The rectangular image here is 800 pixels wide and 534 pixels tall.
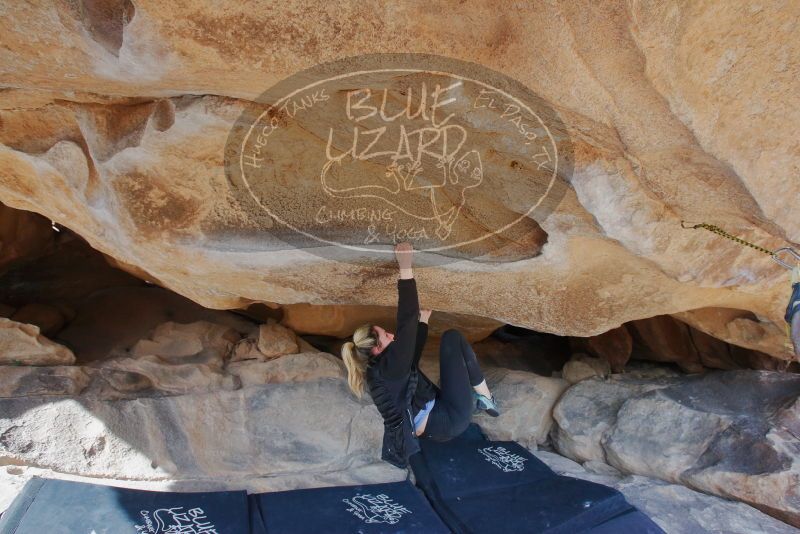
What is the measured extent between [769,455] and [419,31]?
6.99 ft

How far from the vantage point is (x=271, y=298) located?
2.43 m

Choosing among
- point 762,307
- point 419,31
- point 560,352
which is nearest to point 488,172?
point 419,31

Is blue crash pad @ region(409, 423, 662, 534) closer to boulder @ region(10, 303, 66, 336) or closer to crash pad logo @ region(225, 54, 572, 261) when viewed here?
crash pad logo @ region(225, 54, 572, 261)

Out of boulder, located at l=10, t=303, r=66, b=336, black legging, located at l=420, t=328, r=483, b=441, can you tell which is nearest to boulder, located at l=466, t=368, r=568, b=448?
black legging, located at l=420, t=328, r=483, b=441

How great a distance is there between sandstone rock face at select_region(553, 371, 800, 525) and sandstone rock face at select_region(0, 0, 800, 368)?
0.39 m

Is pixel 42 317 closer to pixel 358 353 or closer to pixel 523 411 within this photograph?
pixel 358 353

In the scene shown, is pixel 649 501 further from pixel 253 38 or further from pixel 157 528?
pixel 253 38

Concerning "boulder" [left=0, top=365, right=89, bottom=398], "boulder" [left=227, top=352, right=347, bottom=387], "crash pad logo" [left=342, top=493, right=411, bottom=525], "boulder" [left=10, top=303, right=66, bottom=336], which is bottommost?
"crash pad logo" [left=342, top=493, right=411, bottom=525]

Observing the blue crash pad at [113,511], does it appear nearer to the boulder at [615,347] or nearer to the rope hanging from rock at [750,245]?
the rope hanging from rock at [750,245]

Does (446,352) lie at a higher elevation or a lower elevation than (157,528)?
higher

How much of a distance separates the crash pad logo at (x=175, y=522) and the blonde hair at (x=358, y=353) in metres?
0.70

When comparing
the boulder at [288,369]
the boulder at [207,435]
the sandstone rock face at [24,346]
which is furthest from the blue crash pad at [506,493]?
the sandstone rock face at [24,346]

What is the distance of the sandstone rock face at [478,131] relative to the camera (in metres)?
1.34

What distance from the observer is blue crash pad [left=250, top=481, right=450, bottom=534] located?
212cm
